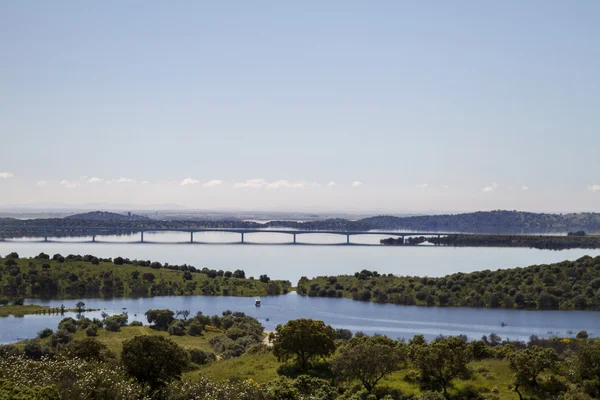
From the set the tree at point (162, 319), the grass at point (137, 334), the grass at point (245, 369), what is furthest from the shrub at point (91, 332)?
the grass at point (245, 369)

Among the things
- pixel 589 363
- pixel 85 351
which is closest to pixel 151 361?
pixel 85 351

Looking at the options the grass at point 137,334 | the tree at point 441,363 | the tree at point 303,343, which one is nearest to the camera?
the tree at point 441,363

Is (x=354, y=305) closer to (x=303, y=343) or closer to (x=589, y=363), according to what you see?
(x=303, y=343)

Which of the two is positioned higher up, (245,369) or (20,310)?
(245,369)

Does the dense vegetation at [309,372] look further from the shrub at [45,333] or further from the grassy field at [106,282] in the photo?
the grassy field at [106,282]

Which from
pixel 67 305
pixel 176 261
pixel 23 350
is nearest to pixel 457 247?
pixel 176 261

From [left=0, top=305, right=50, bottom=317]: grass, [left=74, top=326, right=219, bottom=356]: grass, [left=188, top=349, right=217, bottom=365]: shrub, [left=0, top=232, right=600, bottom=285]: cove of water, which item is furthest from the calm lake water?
[left=188, top=349, right=217, bottom=365]: shrub

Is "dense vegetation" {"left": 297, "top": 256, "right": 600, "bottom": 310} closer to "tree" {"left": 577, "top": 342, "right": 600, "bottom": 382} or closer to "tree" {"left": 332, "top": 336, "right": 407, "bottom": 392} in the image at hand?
"tree" {"left": 577, "top": 342, "right": 600, "bottom": 382}
